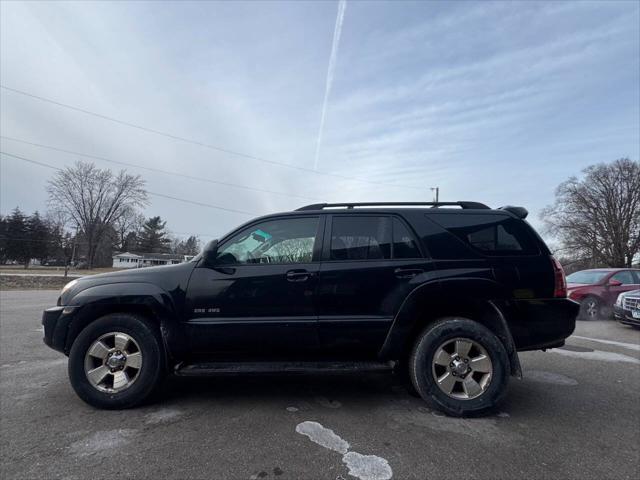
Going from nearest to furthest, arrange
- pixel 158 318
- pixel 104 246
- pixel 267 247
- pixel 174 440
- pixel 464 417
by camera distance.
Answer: pixel 174 440 < pixel 464 417 < pixel 158 318 < pixel 267 247 < pixel 104 246

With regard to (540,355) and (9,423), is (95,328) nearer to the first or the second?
(9,423)

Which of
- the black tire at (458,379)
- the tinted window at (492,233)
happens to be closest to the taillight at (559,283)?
the tinted window at (492,233)

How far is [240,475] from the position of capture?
2.10 m

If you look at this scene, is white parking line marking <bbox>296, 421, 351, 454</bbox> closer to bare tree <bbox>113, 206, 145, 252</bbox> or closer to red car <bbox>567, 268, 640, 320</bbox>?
red car <bbox>567, 268, 640, 320</bbox>

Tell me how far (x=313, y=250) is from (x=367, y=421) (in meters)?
1.53

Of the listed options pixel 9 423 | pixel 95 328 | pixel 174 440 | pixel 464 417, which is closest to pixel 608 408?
pixel 464 417

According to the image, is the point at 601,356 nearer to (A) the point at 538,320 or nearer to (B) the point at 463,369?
(A) the point at 538,320

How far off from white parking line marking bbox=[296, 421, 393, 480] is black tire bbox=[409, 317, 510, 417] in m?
0.89

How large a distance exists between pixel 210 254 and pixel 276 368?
121cm

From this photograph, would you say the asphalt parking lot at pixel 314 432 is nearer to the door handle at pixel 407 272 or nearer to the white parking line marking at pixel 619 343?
the door handle at pixel 407 272

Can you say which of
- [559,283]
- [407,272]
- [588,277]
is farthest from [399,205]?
[588,277]

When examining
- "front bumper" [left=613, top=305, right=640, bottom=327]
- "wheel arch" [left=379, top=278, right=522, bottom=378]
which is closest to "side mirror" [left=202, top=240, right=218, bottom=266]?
"wheel arch" [left=379, top=278, right=522, bottom=378]

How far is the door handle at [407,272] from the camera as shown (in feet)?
10.3

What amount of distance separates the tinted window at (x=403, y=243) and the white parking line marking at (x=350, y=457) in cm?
159
